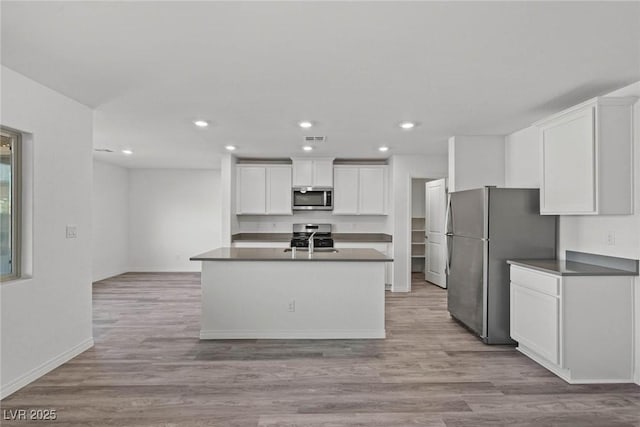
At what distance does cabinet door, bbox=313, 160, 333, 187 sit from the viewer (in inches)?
252

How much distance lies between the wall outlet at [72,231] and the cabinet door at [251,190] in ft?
10.7

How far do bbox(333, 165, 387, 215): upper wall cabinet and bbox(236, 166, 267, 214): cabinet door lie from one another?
1.32 meters

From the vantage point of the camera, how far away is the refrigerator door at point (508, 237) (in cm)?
365

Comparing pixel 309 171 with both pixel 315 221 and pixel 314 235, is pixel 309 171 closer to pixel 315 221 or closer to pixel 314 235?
pixel 315 221

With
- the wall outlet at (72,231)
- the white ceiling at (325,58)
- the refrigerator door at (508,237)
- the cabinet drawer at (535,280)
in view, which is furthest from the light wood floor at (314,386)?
the white ceiling at (325,58)

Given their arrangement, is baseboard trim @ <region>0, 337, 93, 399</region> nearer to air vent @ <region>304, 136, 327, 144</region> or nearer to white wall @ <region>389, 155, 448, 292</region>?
air vent @ <region>304, 136, 327, 144</region>

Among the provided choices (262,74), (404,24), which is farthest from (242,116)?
(404,24)

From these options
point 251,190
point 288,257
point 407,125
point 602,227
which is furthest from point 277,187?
point 602,227

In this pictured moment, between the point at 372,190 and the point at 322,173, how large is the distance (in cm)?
98

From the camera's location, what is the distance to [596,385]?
2773mm

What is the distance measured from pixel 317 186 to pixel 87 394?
4.55m

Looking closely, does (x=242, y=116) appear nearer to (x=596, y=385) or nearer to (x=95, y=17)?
(x=95, y=17)

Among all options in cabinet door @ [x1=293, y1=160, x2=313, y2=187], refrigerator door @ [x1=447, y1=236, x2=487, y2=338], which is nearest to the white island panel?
refrigerator door @ [x1=447, y1=236, x2=487, y2=338]

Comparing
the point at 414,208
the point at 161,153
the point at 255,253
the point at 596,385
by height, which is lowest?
the point at 596,385
